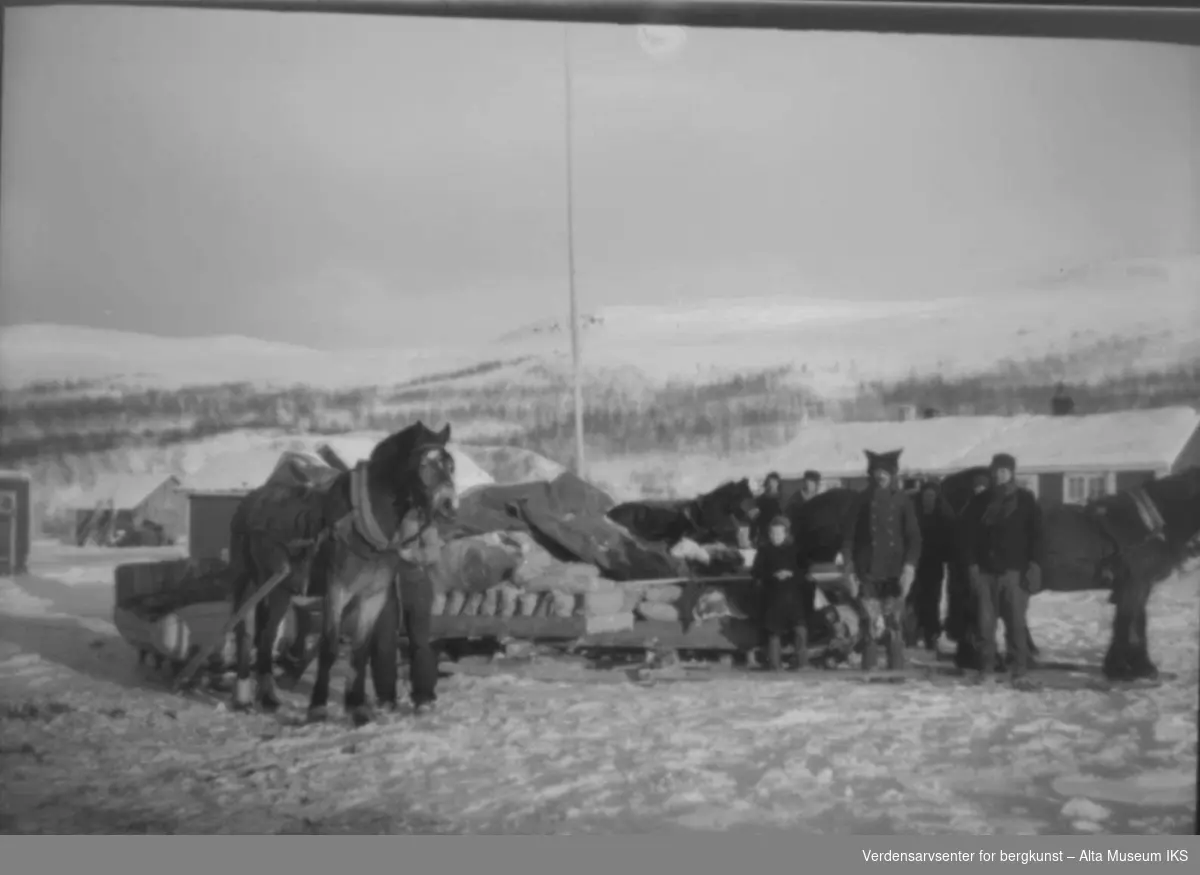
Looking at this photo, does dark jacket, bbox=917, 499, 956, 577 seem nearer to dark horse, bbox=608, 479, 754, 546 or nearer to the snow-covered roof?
dark horse, bbox=608, 479, 754, 546

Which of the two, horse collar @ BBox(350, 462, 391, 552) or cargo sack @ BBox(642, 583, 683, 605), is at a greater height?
horse collar @ BBox(350, 462, 391, 552)

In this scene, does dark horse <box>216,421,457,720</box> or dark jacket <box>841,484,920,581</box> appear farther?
dark jacket <box>841,484,920,581</box>

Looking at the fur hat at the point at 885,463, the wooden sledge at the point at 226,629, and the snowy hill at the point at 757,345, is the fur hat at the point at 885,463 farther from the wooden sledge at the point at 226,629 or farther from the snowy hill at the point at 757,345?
the wooden sledge at the point at 226,629

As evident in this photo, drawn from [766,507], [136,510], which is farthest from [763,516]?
[136,510]

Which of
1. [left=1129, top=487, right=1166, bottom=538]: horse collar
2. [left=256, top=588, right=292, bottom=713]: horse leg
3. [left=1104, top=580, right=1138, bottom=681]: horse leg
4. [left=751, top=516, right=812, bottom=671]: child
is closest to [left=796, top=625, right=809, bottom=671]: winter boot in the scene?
[left=751, top=516, right=812, bottom=671]: child

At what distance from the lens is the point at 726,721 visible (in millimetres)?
2570

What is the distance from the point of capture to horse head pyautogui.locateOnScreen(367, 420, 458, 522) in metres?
2.49

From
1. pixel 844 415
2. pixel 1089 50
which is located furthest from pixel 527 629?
pixel 1089 50

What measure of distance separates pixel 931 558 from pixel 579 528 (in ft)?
3.20

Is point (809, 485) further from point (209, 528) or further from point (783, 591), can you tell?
point (209, 528)

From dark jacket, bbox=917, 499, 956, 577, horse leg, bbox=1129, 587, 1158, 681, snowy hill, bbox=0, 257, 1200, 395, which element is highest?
snowy hill, bbox=0, 257, 1200, 395

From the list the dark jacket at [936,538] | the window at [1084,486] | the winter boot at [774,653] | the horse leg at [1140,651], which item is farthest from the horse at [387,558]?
the horse leg at [1140,651]

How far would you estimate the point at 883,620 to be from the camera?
2643mm

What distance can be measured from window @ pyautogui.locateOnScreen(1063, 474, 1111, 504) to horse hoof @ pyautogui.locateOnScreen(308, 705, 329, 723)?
2076 millimetres
